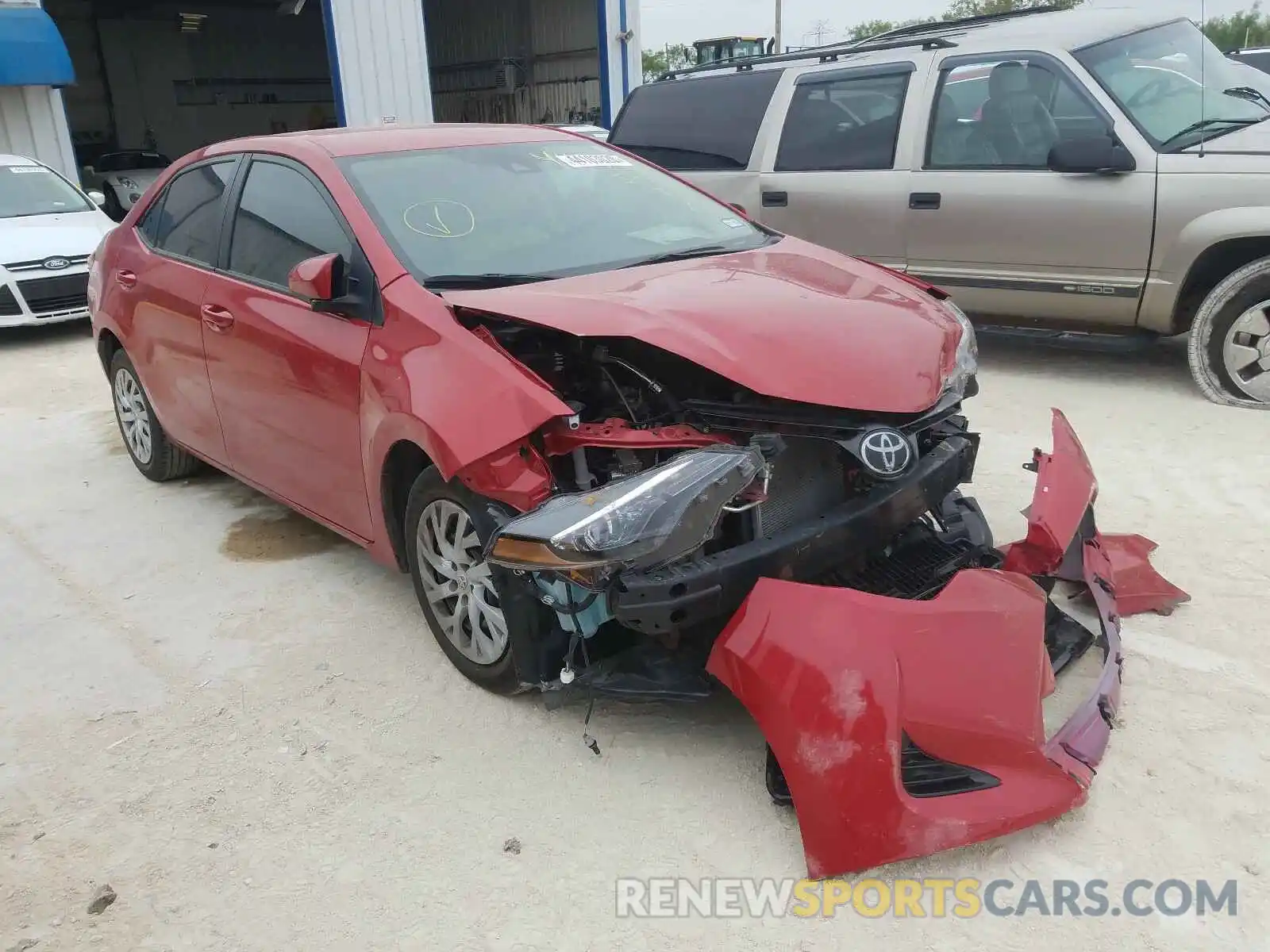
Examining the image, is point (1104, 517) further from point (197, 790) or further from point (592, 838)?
point (197, 790)

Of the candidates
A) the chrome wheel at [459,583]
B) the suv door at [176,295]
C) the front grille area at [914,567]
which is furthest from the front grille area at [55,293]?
the front grille area at [914,567]

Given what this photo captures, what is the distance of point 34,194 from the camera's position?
10.3m

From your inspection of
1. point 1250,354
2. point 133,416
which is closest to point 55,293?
point 133,416

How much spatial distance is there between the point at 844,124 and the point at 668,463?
15.6 ft

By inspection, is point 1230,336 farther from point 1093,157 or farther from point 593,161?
point 593,161

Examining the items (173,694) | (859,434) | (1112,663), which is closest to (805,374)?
(859,434)

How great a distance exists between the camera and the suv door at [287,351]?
11.3 ft

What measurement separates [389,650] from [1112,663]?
7.64ft

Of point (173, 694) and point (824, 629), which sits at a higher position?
point (824, 629)

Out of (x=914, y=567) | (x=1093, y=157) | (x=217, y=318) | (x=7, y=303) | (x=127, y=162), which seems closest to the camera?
(x=914, y=567)

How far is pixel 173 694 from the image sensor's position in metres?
3.39

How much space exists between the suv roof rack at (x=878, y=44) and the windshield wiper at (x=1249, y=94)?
4.83 ft

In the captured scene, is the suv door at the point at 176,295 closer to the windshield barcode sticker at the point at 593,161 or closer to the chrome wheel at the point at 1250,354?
the windshield barcode sticker at the point at 593,161

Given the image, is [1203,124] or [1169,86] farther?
[1169,86]
